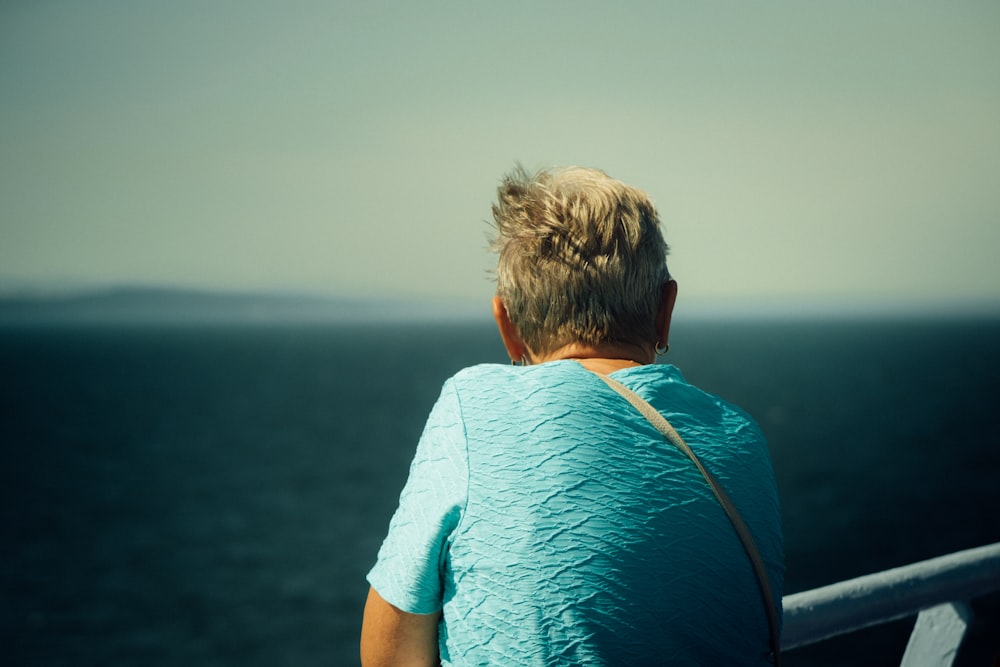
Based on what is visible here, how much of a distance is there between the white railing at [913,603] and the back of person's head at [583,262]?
723 millimetres

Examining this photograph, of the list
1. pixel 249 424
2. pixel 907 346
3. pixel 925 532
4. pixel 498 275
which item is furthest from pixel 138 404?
pixel 907 346

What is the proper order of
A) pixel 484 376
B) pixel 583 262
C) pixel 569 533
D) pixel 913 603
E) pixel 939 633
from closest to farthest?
pixel 569 533 < pixel 484 376 < pixel 583 262 < pixel 913 603 < pixel 939 633

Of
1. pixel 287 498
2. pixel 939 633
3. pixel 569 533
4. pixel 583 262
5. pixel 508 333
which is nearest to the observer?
pixel 569 533

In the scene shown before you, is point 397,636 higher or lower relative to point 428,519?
lower

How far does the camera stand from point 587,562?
115cm

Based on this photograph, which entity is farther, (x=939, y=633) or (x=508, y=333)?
(x=939, y=633)

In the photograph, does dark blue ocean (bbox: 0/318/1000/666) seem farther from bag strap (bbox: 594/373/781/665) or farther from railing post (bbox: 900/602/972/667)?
bag strap (bbox: 594/373/781/665)

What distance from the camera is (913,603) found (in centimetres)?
191

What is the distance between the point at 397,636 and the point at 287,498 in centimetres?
4726

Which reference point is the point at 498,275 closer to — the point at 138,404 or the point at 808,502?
the point at 808,502

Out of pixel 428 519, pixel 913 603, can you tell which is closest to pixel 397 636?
pixel 428 519

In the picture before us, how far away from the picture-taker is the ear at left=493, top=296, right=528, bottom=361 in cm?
151

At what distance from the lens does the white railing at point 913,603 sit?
5.64 feet

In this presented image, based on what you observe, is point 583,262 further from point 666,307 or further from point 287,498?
point 287,498
